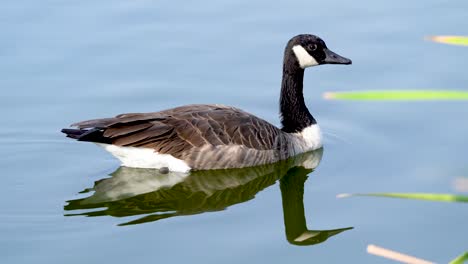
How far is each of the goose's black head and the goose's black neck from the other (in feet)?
0.36

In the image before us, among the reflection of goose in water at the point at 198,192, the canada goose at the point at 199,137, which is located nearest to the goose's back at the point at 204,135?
the canada goose at the point at 199,137

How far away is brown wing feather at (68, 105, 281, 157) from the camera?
841cm

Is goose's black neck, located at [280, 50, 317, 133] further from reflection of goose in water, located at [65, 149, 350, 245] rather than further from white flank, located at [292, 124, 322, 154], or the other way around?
reflection of goose in water, located at [65, 149, 350, 245]

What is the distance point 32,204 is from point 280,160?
2.97 m

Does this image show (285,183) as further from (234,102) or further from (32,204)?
(32,204)

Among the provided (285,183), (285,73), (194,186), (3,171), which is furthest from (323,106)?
(3,171)

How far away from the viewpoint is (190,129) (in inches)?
341

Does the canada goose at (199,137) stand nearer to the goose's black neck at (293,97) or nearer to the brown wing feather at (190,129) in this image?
the brown wing feather at (190,129)

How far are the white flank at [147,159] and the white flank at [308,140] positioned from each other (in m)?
1.44

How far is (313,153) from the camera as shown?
938 cm

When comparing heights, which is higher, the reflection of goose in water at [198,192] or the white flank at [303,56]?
the white flank at [303,56]

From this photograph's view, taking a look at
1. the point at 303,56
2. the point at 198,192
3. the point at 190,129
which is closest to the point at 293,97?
the point at 303,56

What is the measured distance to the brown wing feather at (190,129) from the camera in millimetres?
8414

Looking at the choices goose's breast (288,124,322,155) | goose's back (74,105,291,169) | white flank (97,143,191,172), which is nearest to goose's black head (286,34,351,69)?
goose's breast (288,124,322,155)
